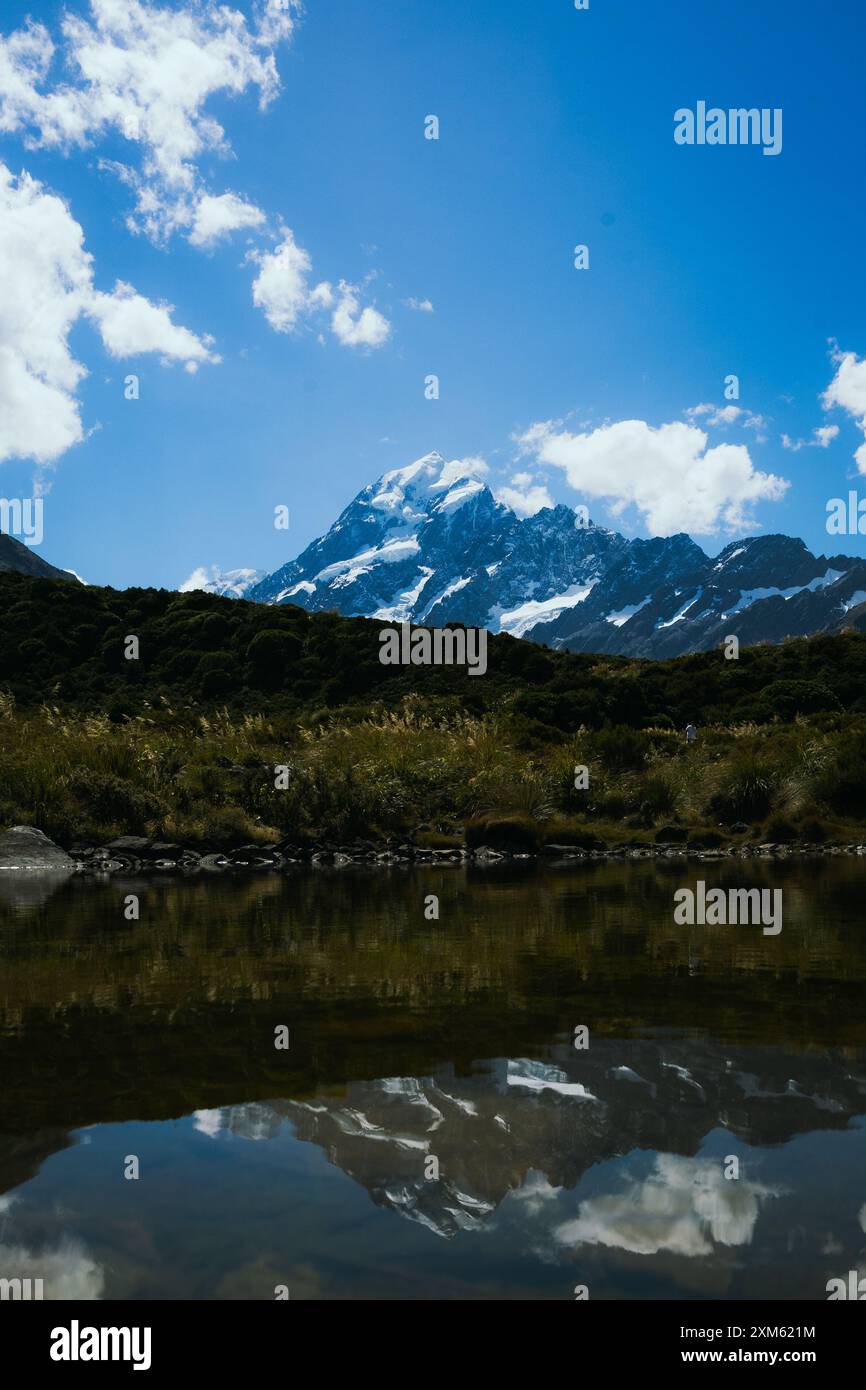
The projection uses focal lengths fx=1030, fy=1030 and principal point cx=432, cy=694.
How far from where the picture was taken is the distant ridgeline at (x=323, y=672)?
1831 inches

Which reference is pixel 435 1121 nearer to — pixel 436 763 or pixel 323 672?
pixel 436 763

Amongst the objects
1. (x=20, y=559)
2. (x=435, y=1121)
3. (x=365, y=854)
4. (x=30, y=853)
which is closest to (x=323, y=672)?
(x=365, y=854)

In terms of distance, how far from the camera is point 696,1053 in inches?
235

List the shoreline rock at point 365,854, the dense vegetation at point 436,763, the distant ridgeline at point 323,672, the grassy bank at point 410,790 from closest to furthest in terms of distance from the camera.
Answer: the shoreline rock at point 365,854 → the grassy bank at point 410,790 → the dense vegetation at point 436,763 → the distant ridgeline at point 323,672

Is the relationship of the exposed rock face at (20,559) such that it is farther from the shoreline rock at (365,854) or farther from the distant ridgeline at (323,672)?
the shoreline rock at (365,854)

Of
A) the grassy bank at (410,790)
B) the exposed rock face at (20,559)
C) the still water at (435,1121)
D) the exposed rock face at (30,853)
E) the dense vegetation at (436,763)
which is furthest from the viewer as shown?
the exposed rock face at (20,559)

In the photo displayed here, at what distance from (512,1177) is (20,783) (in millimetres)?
22071

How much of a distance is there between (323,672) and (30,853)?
31.9m

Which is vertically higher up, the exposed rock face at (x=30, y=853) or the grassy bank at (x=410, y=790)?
the grassy bank at (x=410, y=790)

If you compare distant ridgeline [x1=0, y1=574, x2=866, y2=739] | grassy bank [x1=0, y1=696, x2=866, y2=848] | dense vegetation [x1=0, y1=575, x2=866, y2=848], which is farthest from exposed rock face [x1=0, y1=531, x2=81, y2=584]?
grassy bank [x1=0, y1=696, x2=866, y2=848]

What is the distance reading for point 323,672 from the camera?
53406 millimetres

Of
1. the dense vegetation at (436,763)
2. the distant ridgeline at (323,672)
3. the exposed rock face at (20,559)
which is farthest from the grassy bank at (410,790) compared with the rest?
the exposed rock face at (20,559)

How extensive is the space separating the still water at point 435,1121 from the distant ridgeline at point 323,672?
107 feet

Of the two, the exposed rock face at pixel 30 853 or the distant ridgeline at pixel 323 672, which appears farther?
the distant ridgeline at pixel 323 672
